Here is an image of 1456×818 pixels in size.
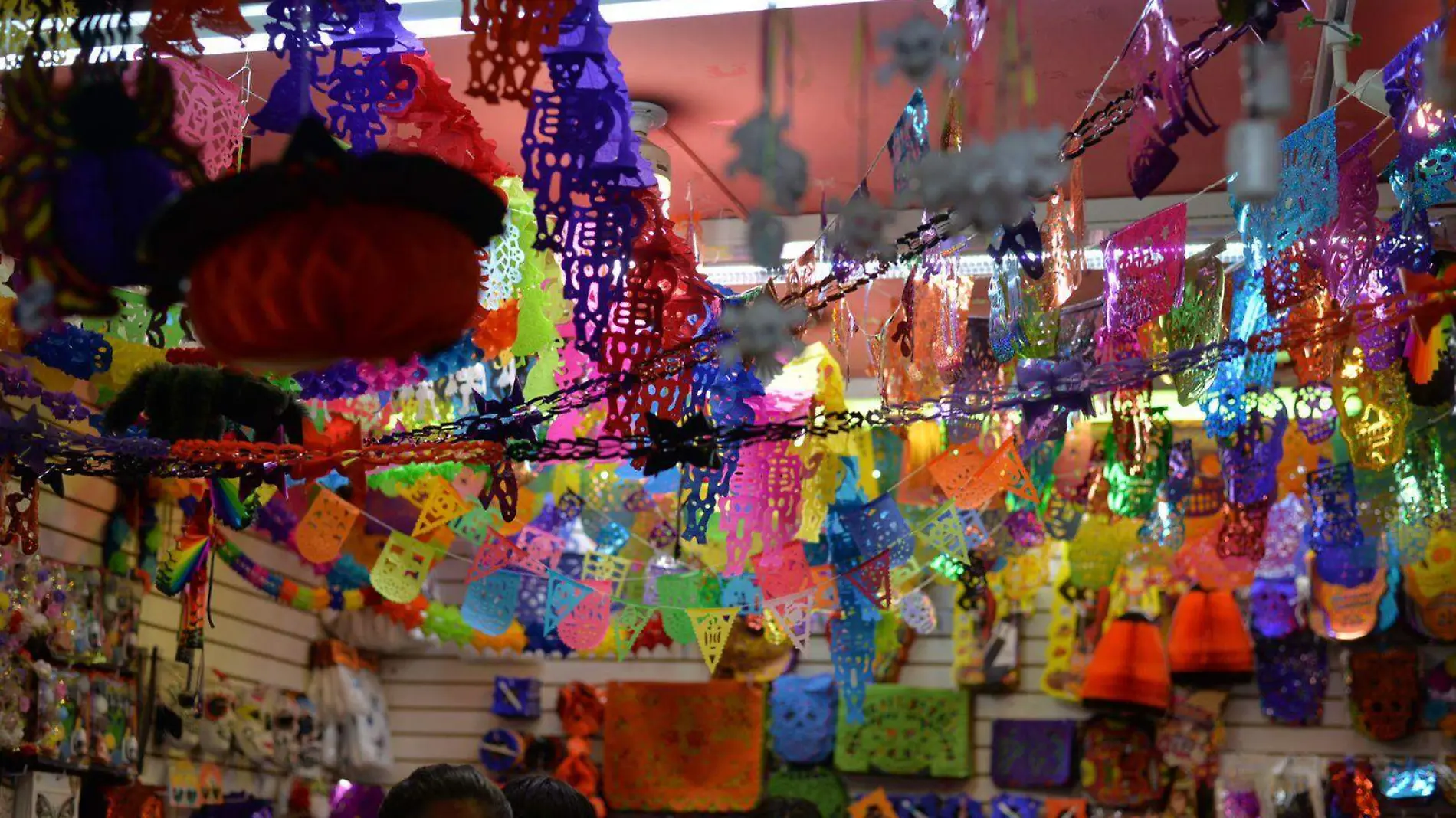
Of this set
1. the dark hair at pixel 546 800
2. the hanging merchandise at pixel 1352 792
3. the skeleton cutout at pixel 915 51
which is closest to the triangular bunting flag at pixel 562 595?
the dark hair at pixel 546 800

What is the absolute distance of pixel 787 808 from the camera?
7.62 metres

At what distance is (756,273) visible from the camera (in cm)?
545

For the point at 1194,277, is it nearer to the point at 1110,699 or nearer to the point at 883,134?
the point at 883,134

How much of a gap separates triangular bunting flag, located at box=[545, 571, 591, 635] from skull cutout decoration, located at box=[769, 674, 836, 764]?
252 cm

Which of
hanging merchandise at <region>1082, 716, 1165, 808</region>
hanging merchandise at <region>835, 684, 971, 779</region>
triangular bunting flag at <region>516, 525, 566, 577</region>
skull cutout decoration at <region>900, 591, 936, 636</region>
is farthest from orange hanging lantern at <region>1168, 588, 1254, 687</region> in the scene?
triangular bunting flag at <region>516, 525, 566, 577</region>

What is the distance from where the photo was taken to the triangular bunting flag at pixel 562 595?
18.1 feet

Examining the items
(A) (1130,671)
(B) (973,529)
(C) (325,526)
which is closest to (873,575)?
(B) (973,529)

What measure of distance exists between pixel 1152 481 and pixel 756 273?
1.42 meters

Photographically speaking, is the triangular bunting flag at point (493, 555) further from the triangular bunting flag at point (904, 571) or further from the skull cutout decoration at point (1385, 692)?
the skull cutout decoration at point (1385, 692)

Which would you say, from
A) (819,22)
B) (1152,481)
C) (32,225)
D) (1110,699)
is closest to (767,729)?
(1110,699)

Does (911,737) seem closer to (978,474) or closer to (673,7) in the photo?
(978,474)

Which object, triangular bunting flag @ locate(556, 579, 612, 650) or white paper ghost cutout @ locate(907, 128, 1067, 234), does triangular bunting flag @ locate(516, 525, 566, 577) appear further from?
white paper ghost cutout @ locate(907, 128, 1067, 234)

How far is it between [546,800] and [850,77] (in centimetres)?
202

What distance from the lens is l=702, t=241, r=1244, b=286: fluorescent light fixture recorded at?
491 cm
